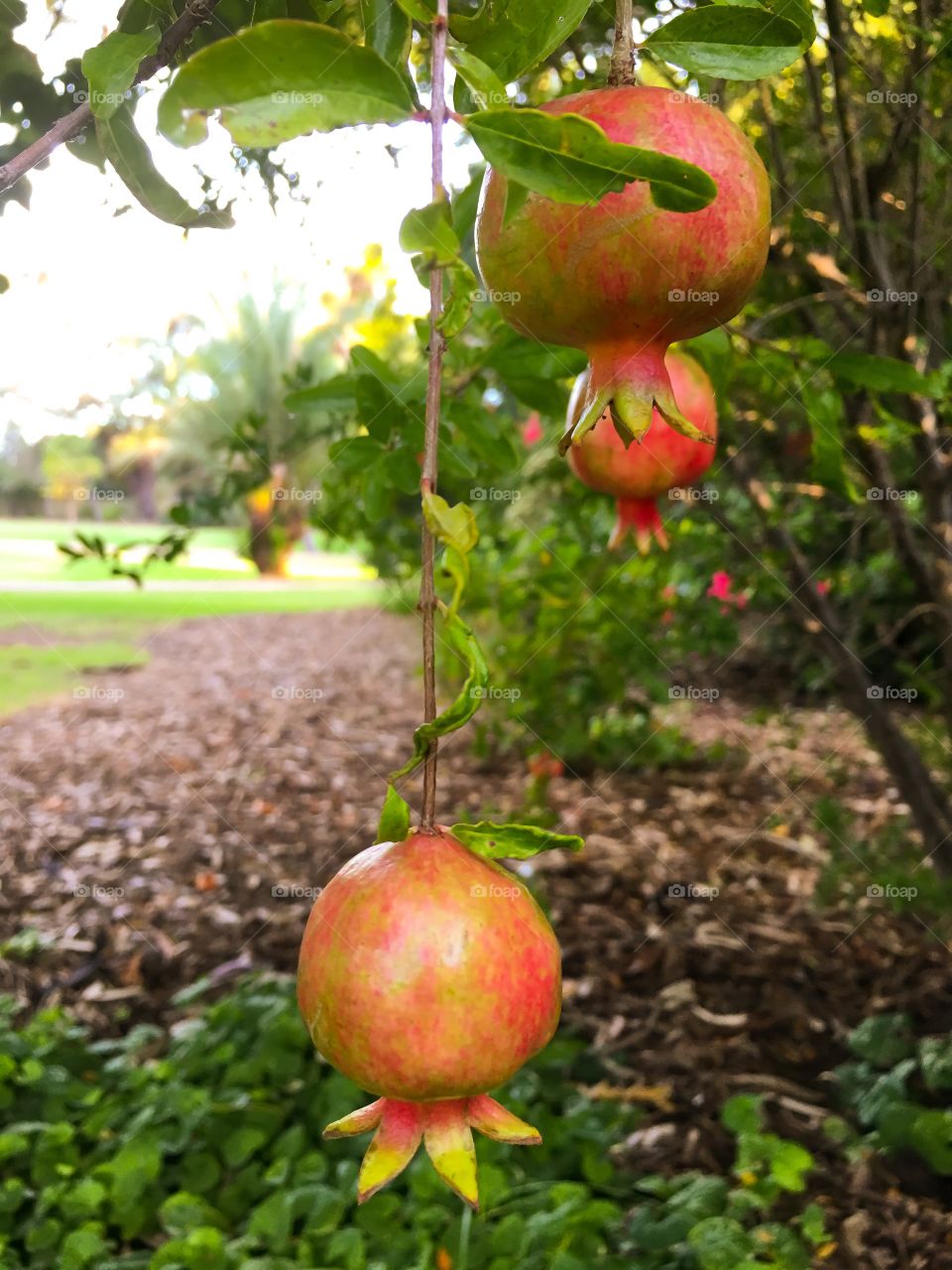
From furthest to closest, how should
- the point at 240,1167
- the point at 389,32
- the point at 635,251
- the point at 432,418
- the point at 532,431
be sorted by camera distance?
the point at 532,431
the point at 240,1167
the point at 389,32
the point at 635,251
the point at 432,418

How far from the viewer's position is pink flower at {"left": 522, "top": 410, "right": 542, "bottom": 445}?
10.4 ft

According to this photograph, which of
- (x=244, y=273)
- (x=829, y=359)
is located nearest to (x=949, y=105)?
(x=829, y=359)

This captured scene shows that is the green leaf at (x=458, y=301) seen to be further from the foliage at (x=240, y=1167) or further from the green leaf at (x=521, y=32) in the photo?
the foliage at (x=240, y=1167)

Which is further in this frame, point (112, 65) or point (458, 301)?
point (112, 65)

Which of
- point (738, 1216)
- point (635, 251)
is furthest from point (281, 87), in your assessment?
point (738, 1216)

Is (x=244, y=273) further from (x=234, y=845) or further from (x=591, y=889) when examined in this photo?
(x=591, y=889)

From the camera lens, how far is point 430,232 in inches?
19.8

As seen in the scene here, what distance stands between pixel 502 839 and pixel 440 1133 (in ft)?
0.50

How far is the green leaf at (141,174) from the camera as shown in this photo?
2.61 feet

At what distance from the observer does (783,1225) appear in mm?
1571

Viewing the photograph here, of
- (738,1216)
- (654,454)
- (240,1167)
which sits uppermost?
(654,454)

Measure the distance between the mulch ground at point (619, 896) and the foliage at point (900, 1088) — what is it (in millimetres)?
92

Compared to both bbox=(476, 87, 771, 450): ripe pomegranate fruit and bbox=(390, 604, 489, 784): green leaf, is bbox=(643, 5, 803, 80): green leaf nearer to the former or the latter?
bbox=(476, 87, 771, 450): ripe pomegranate fruit

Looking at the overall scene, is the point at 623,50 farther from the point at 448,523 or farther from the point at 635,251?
the point at 448,523
